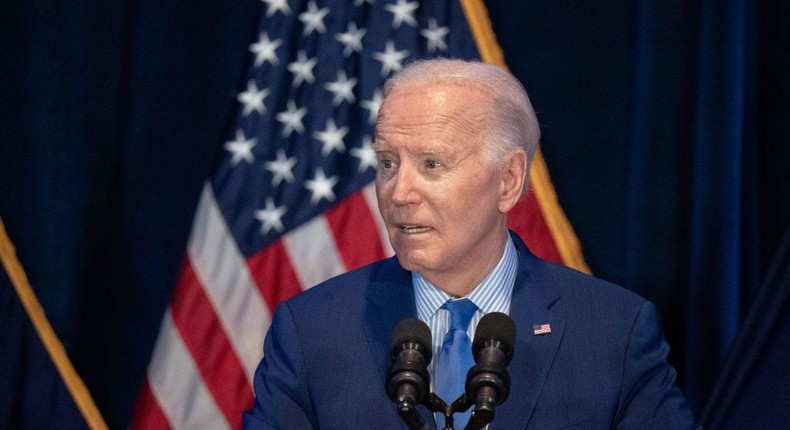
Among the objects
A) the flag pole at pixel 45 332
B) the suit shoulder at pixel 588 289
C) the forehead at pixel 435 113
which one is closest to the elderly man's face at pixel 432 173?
the forehead at pixel 435 113

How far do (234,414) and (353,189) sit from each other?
0.90m

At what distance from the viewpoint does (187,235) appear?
3.59m

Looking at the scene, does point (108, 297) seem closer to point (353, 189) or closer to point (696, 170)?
point (353, 189)

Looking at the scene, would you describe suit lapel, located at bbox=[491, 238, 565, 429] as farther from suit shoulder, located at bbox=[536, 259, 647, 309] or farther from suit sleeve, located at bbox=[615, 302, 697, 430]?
suit sleeve, located at bbox=[615, 302, 697, 430]

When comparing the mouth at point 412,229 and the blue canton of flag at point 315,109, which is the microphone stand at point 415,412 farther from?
the blue canton of flag at point 315,109

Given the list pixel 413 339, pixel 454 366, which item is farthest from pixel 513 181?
pixel 413 339

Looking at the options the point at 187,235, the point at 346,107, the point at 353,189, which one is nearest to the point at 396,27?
the point at 346,107

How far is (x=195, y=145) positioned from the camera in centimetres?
361

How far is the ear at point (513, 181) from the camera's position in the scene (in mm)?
2357

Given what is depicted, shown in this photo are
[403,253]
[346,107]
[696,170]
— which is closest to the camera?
[403,253]

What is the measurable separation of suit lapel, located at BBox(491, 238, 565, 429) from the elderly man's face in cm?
21

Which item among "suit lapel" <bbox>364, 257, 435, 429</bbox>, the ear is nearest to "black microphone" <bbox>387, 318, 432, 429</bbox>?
"suit lapel" <bbox>364, 257, 435, 429</bbox>

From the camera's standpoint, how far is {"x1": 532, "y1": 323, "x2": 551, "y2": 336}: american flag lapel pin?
2295 mm

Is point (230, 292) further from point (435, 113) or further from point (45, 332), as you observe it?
point (435, 113)
